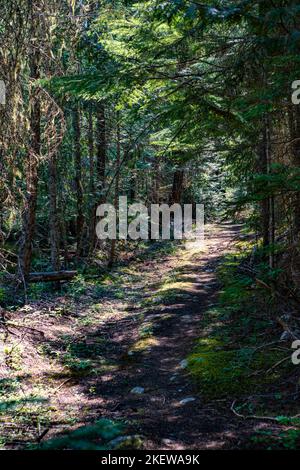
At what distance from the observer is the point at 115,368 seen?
24.4ft

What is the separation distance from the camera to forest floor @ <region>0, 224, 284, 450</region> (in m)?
4.71

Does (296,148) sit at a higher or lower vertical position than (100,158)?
lower

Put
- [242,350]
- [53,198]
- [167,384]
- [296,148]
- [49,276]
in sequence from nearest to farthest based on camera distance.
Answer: [167,384] < [242,350] < [296,148] < [49,276] < [53,198]

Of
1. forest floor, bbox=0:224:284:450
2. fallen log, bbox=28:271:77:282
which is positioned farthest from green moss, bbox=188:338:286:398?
fallen log, bbox=28:271:77:282

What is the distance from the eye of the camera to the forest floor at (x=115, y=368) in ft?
15.5

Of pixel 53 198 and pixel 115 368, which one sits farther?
pixel 53 198

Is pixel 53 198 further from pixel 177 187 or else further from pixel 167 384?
pixel 177 187

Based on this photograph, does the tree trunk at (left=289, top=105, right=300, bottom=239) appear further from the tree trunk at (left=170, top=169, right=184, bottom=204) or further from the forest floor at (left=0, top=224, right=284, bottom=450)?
the tree trunk at (left=170, top=169, right=184, bottom=204)

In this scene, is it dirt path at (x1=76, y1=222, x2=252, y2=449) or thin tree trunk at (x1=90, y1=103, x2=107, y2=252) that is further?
thin tree trunk at (x1=90, y1=103, x2=107, y2=252)

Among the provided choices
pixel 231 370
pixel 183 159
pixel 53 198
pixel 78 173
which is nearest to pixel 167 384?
pixel 231 370

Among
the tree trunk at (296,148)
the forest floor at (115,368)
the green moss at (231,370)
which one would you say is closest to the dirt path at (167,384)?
the forest floor at (115,368)
